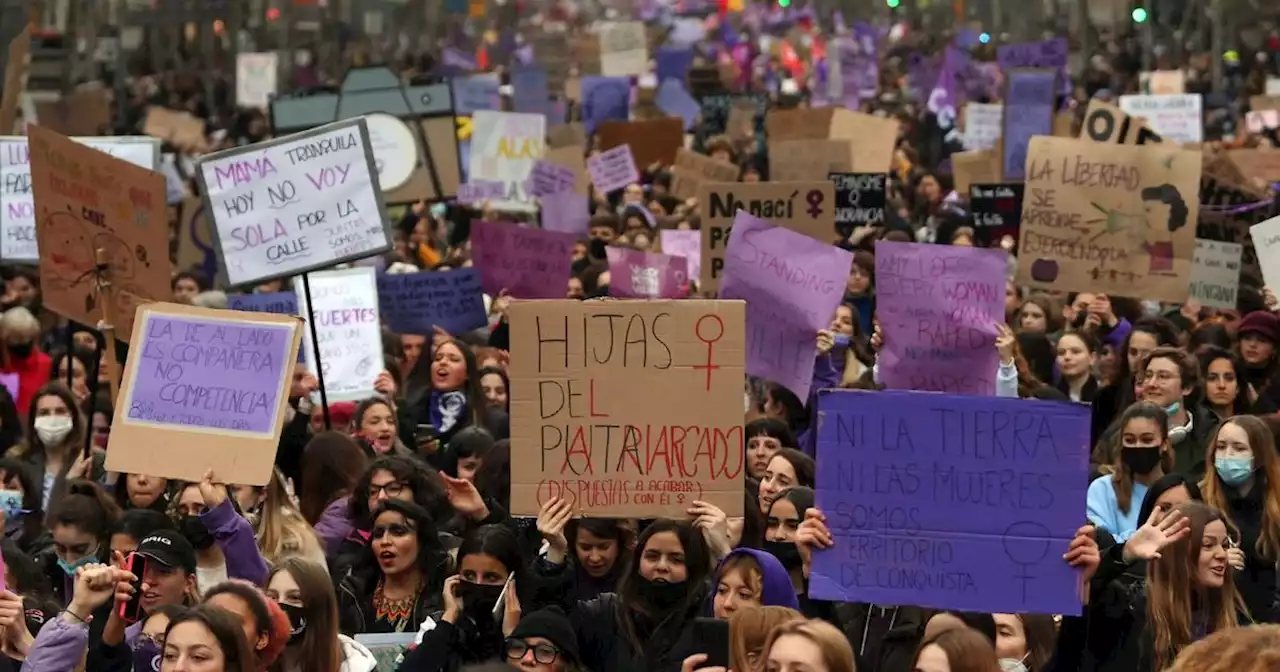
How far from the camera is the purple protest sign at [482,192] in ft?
74.5

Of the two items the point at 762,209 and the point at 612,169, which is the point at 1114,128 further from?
the point at 612,169

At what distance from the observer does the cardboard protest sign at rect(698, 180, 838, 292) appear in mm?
14023

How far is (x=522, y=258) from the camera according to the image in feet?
51.0

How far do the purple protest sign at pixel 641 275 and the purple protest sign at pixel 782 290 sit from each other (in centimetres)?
328

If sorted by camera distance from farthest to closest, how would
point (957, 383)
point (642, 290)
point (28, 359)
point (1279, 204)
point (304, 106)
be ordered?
point (304, 106)
point (1279, 204)
point (642, 290)
point (28, 359)
point (957, 383)

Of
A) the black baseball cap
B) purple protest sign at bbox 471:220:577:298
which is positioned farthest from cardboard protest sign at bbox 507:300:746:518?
purple protest sign at bbox 471:220:577:298

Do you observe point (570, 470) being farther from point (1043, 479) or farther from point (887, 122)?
point (887, 122)

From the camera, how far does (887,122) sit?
72.0ft

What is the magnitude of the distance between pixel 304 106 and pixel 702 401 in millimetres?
12536

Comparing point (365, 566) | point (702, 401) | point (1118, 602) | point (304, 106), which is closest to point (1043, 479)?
point (1118, 602)

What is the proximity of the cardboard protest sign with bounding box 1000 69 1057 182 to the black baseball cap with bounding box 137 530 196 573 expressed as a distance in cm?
1391

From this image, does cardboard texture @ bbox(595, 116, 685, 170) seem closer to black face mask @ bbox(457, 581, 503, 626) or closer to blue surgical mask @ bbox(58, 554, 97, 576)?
blue surgical mask @ bbox(58, 554, 97, 576)

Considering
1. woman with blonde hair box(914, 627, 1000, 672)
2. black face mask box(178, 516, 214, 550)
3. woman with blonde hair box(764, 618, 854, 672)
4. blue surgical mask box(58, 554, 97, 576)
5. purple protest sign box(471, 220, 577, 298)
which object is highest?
woman with blonde hair box(764, 618, 854, 672)

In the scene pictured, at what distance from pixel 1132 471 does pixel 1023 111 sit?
12508 mm
